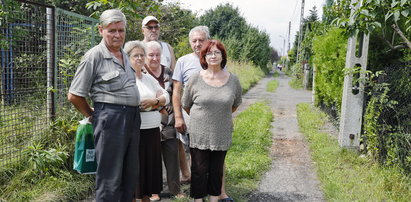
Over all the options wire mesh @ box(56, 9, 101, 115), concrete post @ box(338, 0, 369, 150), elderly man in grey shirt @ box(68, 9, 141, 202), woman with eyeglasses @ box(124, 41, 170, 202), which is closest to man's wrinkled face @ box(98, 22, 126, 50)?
elderly man in grey shirt @ box(68, 9, 141, 202)

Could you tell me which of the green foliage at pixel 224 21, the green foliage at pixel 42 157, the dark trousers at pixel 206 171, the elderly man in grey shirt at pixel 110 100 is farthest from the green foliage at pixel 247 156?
the green foliage at pixel 224 21

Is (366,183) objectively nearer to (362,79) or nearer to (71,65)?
(362,79)

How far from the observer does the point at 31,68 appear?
430cm

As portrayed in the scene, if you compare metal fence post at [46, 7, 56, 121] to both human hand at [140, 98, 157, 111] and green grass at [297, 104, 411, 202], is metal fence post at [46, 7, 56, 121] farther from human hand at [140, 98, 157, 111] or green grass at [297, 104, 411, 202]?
green grass at [297, 104, 411, 202]

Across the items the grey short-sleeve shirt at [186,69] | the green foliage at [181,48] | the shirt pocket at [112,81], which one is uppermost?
the green foliage at [181,48]

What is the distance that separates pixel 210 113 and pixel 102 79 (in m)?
1.12

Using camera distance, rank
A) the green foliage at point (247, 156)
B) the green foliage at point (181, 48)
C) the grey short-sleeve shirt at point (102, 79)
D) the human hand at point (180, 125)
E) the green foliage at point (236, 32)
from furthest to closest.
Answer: the green foliage at point (236, 32) → the green foliage at point (181, 48) → the green foliage at point (247, 156) → the human hand at point (180, 125) → the grey short-sleeve shirt at point (102, 79)

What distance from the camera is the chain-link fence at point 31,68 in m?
3.93

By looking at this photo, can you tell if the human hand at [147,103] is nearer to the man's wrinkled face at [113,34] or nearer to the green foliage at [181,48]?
the man's wrinkled face at [113,34]

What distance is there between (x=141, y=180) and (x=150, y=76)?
40.5 inches

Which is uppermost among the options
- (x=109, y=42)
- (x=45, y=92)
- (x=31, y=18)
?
(x=31, y=18)

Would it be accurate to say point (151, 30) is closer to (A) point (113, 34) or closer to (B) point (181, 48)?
(A) point (113, 34)

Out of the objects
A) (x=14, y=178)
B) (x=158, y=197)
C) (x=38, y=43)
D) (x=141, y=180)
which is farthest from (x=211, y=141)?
(x=38, y=43)

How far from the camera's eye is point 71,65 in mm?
4699
